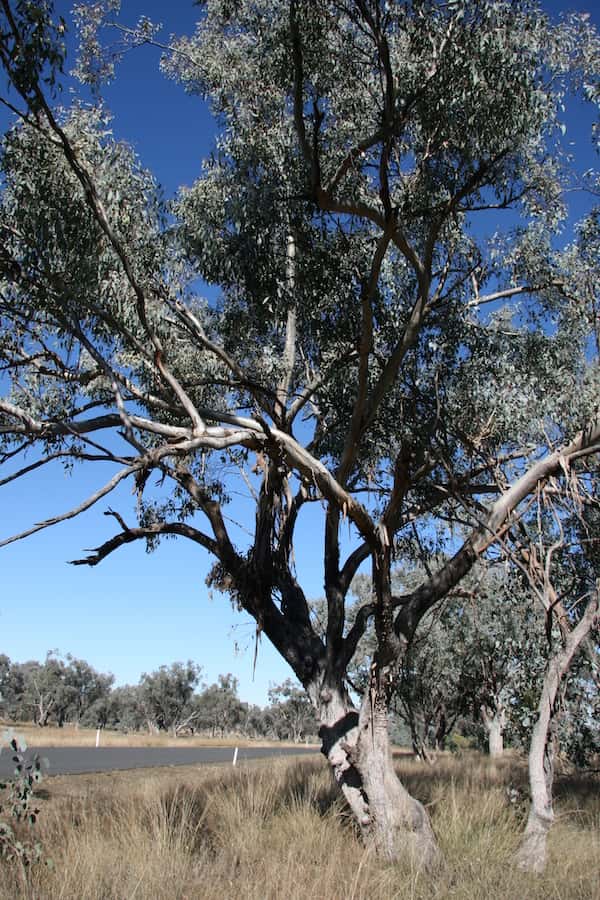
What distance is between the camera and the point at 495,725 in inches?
844

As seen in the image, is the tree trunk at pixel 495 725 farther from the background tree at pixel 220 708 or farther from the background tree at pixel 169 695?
the background tree at pixel 220 708

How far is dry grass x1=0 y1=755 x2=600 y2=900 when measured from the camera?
4.46 metres

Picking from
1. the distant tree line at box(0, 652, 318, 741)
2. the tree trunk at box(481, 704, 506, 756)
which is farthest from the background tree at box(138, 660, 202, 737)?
the tree trunk at box(481, 704, 506, 756)

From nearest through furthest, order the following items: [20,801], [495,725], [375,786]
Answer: [20,801]
[375,786]
[495,725]

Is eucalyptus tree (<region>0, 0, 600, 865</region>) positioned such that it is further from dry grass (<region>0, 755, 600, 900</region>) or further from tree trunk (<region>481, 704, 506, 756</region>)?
tree trunk (<region>481, 704, 506, 756</region>)

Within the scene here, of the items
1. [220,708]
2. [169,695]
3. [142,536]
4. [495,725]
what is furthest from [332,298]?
[220,708]

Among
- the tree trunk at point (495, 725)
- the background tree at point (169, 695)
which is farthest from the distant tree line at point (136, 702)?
the tree trunk at point (495, 725)

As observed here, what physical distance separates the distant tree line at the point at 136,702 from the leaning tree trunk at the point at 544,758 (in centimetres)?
4308

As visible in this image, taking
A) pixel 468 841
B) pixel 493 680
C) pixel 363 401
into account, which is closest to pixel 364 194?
pixel 363 401

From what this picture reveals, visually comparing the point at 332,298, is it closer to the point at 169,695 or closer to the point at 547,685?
the point at 547,685

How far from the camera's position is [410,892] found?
4734 mm

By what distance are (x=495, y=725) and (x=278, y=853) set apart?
17.5m

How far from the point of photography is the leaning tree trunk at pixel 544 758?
572 cm

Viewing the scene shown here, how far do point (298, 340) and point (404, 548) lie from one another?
2745mm
